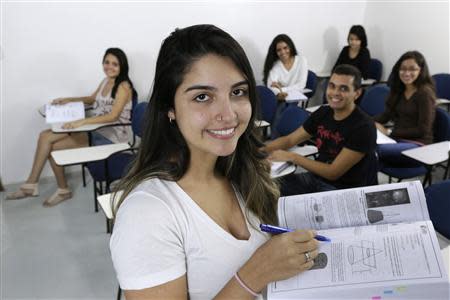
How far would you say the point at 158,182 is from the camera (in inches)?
38.8

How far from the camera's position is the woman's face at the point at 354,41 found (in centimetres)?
508

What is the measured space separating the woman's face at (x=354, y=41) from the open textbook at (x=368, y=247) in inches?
176

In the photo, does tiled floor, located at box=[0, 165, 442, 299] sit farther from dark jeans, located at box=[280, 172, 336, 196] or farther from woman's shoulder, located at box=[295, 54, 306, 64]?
woman's shoulder, located at box=[295, 54, 306, 64]

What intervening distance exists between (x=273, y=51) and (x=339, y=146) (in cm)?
254

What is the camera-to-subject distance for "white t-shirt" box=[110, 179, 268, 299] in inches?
33.2

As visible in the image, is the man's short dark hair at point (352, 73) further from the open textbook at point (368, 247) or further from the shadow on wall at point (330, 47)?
the shadow on wall at point (330, 47)

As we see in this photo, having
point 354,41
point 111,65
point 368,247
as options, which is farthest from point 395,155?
point 354,41

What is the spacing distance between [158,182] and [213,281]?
0.95ft

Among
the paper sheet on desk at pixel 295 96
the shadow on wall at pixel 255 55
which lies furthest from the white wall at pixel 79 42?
the paper sheet on desk at pixel 295 96

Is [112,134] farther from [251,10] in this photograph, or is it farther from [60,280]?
[251,10]

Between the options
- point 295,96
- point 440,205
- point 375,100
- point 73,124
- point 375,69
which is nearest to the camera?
point 440,205

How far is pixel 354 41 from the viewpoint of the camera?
508cm

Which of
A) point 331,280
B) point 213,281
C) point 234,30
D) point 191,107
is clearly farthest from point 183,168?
point 234,30

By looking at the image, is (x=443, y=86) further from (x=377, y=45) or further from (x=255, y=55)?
(x=255, y=55)
